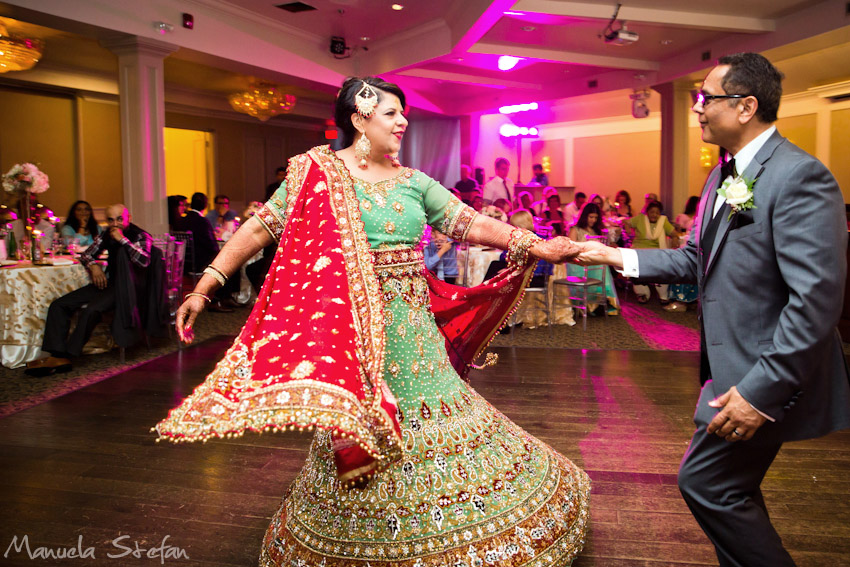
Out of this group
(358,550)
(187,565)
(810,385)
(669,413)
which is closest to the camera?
(810,385)

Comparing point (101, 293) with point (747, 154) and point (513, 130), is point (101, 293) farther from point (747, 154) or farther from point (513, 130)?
point (513, 130)

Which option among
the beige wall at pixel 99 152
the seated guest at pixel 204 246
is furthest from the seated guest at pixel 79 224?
the beige wall at pixel 99 152

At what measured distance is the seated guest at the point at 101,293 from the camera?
5.04 metres

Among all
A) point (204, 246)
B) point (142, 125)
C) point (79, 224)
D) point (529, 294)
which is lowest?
point (529, 294)

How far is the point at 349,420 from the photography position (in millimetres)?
1613

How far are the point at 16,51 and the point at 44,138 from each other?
4652mm

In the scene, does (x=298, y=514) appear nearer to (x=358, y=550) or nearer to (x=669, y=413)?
(x=358, y=550)

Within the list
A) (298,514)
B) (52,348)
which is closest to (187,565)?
(298,514)

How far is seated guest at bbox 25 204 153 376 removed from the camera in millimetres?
5039

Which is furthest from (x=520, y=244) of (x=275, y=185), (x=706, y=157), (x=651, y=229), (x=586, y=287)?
(x=706, y=157)

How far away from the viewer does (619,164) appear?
15883mm

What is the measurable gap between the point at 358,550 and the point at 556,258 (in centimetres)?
117

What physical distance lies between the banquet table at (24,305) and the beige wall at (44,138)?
18.8 ft
